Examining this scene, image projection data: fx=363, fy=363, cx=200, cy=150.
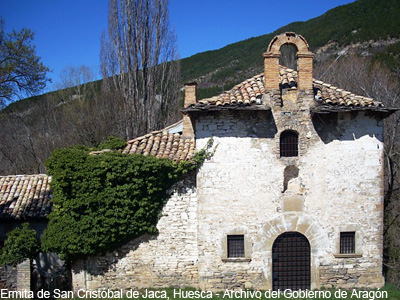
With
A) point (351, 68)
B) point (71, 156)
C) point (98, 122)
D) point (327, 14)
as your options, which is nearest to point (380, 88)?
point (351, 68)

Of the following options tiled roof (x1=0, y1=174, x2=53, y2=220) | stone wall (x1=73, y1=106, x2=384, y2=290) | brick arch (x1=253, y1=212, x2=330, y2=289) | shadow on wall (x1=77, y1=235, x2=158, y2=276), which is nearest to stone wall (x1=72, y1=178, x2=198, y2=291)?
shadow on wall (x1=77, y1=235, x2=158, y2=276)

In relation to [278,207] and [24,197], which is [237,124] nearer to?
[278,207]

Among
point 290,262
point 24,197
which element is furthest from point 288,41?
point 24,197

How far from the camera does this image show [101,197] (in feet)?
33.5

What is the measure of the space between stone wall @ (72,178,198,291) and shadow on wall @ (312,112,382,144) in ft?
13.9

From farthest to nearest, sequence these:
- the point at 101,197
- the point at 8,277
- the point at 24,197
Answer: the point at 24,197 → the point at 8,277 → the point at 101,197

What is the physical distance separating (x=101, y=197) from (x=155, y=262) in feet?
8.14

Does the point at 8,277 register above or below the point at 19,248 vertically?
below

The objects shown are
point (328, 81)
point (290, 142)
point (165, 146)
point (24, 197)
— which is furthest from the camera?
point (328, 81)

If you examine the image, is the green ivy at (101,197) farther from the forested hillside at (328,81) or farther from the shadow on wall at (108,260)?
the forested hillside at (328,81)

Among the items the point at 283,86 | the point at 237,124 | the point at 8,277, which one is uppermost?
the point at 283,86

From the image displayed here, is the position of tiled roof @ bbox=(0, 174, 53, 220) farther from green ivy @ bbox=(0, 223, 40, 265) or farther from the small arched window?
the small arched window

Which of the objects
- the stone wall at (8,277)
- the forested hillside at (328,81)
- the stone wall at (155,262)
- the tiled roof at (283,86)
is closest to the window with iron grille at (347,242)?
the forested hillside at (328,81)

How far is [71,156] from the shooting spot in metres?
10.3
